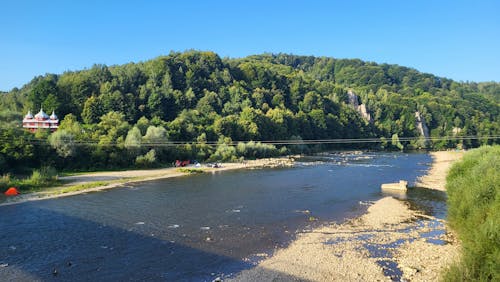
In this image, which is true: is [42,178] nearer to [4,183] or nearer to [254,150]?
[4,183]

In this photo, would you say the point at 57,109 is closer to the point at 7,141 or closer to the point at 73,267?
the point at 7,141

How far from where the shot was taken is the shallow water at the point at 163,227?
17.9m

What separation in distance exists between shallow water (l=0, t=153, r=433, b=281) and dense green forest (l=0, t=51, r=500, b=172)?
1659 centimetres

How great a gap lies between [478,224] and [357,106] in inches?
6780

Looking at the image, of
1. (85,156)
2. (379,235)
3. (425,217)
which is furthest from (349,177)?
(85,156)

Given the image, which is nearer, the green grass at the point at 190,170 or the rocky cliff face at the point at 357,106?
the green grass at the point at 190,170

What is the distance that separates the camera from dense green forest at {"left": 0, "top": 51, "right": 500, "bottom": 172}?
5544cm

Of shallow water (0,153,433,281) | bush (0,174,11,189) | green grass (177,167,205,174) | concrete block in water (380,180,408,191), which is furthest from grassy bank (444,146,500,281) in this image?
bush (0,174,11,189)

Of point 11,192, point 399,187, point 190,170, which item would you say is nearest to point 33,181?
point 11,192

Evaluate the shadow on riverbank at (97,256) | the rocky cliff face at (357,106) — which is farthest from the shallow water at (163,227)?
the rocky cliff face at (357,106)

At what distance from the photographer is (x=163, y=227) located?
25.1 meters

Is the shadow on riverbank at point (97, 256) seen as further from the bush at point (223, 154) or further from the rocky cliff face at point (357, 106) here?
the rocky cliff face at point (357, 106)

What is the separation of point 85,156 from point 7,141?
1189cm

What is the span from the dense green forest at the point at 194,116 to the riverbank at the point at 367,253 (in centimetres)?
3879
